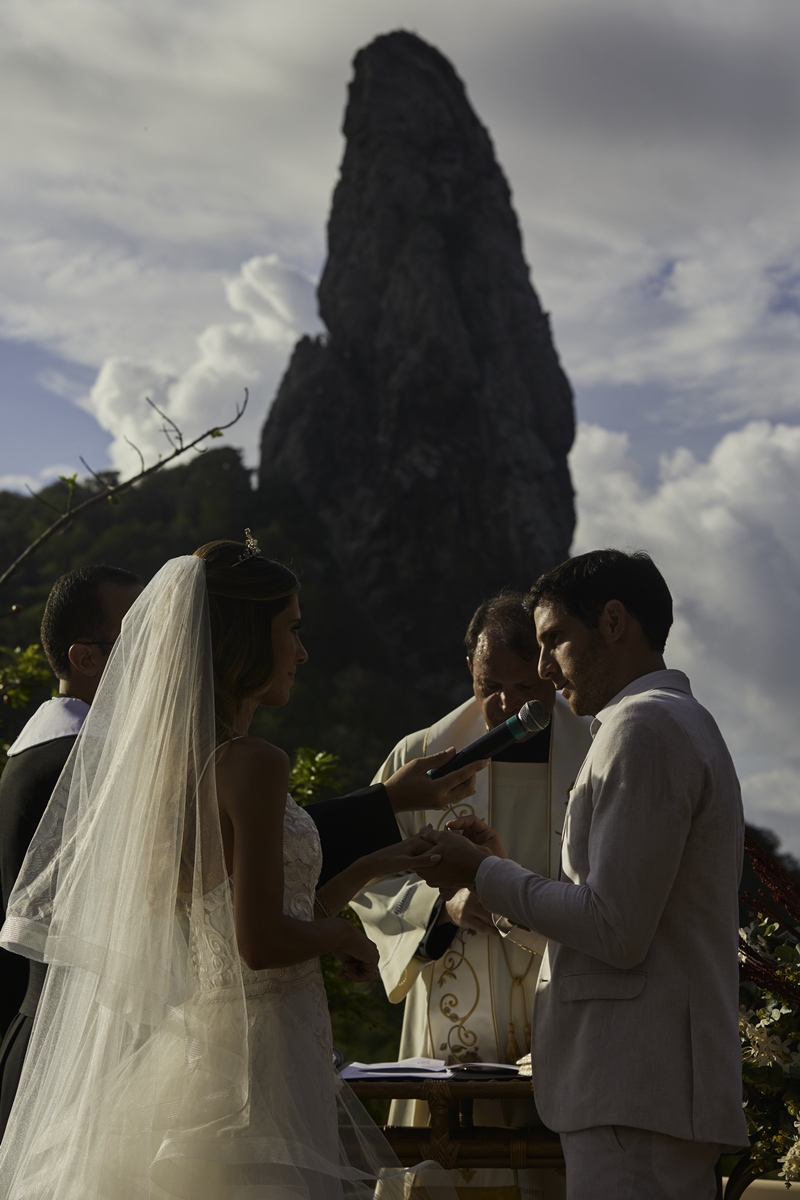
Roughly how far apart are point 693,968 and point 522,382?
174ft

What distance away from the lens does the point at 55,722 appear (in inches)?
148

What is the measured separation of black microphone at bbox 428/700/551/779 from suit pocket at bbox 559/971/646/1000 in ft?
2.13

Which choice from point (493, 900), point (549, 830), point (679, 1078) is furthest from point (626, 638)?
point (549, 830)

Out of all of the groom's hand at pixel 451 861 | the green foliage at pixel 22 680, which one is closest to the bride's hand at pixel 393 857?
the groom's hand at pixel 451 861

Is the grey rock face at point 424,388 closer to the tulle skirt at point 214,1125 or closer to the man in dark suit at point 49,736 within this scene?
the man in dark suit at point 49,736

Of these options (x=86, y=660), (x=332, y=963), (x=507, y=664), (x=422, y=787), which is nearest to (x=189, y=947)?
(x=422, y=787)

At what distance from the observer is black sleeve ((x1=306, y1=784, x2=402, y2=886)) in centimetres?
390

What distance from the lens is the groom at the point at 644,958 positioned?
9.26 ft

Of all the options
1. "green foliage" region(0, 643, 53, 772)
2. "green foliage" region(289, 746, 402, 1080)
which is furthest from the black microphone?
"green foliage" region(0, 643, 53, 772)

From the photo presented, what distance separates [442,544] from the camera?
2000 inches

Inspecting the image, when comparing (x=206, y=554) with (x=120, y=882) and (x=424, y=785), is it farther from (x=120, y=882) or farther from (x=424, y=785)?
(x=424, y=785)

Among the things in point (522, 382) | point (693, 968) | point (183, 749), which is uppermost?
point (522, 382)

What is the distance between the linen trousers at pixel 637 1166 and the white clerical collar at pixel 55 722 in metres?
1.79

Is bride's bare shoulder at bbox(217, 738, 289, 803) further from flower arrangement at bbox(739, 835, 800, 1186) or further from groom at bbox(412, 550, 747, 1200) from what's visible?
flower arrangement at bbox(739, 835, 800, 1186)
